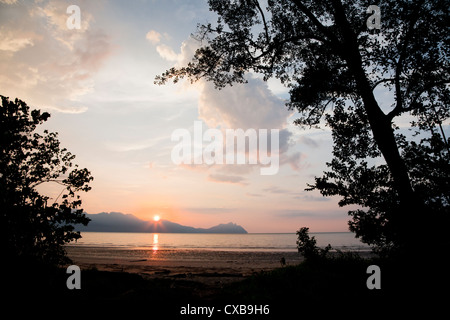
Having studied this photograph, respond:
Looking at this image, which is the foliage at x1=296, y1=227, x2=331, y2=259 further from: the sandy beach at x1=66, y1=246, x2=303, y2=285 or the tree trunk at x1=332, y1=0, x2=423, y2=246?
the sandy beach at x1=66, y1=246, x2=303, y2=285

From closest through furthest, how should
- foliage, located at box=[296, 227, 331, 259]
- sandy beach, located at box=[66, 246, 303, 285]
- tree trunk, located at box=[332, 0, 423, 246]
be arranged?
1. tree trunk, located at box=[332, 0, 423, 246]
2. foliage, located at box=[296, 227, 331, 259]
3. sandy beach, located at box=[66, 246, 303, 285]

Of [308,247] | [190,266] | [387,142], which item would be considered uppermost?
[387,142]

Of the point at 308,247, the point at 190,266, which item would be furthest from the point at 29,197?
the point at 190,266

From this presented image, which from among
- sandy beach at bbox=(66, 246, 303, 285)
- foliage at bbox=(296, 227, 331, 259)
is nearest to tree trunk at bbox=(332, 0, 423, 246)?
foliage at bbox=(296, 227, 331, 259)

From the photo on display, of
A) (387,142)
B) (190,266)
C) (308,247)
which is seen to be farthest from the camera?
(190,266)

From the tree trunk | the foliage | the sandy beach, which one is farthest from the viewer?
the sandy beach

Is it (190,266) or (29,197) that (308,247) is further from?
(190,266)

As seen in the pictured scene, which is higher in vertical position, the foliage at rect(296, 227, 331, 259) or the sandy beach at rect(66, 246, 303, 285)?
the foliage at rect(296, 227, 331, 259)

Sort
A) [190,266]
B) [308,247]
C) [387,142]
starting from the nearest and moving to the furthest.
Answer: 1. [387,142]
2. [308,247]
3. [190,266]

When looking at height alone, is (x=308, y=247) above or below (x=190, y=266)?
above
